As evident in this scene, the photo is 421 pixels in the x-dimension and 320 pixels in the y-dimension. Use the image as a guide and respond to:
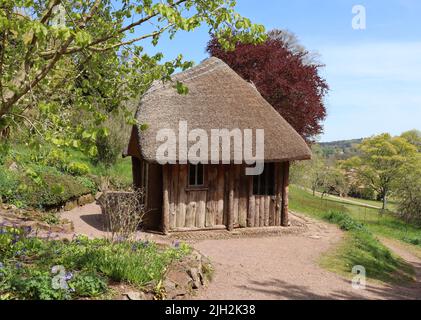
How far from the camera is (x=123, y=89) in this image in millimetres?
6574

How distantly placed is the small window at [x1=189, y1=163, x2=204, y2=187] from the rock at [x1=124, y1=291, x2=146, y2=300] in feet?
20.0

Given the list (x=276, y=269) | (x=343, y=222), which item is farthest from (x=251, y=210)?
(x=343, y=222)

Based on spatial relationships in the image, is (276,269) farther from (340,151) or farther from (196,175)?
(340,151)

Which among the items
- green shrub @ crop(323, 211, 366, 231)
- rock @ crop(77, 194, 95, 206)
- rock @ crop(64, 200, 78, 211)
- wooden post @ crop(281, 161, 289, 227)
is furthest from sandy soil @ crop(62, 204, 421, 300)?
rock @ crop(77, 194, 95, 206)

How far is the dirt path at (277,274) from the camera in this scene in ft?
25.3

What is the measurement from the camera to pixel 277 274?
898 centimetres

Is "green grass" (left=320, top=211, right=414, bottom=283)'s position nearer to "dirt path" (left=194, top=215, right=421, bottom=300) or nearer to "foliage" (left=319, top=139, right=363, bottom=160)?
"dirt path" (left=194, top=215, right=421, bottom=300)

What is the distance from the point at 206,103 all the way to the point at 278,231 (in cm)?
453

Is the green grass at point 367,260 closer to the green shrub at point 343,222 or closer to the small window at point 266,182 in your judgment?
the green shrub at point 343,222

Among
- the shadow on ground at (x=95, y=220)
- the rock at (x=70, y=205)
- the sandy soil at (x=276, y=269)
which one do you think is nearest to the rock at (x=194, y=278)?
the sandy soil at (x=276, y=269)

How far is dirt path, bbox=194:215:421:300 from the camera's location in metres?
7.71

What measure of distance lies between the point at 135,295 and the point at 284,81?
15.0 metres

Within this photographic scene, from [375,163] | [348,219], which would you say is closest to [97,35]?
[348,219]
